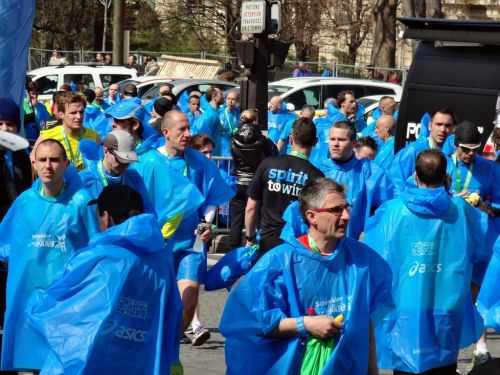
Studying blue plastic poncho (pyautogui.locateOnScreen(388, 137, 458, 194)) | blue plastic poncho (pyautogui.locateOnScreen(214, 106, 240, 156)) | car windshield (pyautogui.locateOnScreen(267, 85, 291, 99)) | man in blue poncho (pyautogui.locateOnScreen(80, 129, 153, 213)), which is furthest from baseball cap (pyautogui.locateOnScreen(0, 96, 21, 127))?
car windshield (pyautogui.locateOnScreen(267, 85, 291, 99))

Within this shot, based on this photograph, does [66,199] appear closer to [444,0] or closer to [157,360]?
[157,360]

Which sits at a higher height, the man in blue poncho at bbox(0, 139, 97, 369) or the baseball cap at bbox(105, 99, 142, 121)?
the baseball cap at bbox(105, 99, 142, 121)

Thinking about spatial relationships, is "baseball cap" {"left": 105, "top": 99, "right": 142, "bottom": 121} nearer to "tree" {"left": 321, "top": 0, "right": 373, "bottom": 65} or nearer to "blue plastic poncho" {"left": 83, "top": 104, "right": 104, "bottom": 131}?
"blue plastic poncho" {"left": 83, "top": 104, "right": 104, "bottom": 131}

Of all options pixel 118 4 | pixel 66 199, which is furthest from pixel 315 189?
pixel 118 4

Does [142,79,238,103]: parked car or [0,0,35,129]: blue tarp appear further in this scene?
[142,79,238,103]: parked car

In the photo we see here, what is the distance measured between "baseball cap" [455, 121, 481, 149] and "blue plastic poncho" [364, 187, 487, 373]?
5.27 ft

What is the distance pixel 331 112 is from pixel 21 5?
8.27 m

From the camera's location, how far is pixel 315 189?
211 inches

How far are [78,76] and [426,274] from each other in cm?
2182

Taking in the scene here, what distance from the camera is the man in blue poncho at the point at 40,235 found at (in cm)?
667

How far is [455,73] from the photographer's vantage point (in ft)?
42.9

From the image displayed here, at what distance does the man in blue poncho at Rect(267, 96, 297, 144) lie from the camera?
1748 cm

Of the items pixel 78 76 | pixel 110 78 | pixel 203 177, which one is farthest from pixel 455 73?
pixel 110 78

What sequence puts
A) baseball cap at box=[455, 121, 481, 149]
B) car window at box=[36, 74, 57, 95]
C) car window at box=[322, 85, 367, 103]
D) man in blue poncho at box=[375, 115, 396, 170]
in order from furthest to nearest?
car window at box=[36, 74, 57, 95]
car window at box=[322, 85, 367, 103]
man in blue poncho at box=[375, 115, 396, 170]
baseball cap at box=[455, 121, 481, 149]
